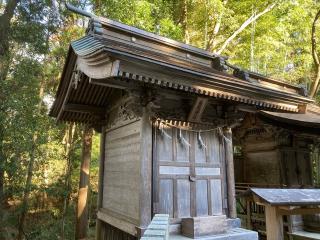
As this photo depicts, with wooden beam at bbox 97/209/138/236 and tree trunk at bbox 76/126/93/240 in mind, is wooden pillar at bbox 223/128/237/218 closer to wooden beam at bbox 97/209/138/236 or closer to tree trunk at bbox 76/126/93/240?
wooden beam at bbox 97/209/138/236

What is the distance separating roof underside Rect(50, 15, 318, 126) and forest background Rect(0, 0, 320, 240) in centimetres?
350

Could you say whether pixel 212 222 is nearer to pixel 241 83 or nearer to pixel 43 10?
pixel 241 83

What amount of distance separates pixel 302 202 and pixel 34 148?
9.32m

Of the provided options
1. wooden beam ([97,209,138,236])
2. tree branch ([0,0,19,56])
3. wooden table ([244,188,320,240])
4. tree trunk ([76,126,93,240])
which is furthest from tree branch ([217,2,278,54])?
wooden table ([244,188,320,240])

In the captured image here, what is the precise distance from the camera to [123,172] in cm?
621

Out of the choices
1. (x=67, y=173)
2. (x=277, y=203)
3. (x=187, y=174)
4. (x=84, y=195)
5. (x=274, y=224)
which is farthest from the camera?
(x=67, y=173)

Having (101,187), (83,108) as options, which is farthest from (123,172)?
(83,108)

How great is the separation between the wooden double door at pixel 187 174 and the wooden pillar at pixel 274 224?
2184 millimetres

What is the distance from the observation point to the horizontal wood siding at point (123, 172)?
218 inches

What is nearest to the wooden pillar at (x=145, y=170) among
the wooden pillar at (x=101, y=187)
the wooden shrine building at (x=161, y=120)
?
the wooden shrine building at (x=161, y=120)

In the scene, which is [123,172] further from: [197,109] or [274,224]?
[274,224]

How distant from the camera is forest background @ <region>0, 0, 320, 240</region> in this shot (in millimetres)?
10391

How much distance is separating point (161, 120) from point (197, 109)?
848mm

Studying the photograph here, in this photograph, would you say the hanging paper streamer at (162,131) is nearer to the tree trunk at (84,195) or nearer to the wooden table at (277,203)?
the wooden table at (277,203)
